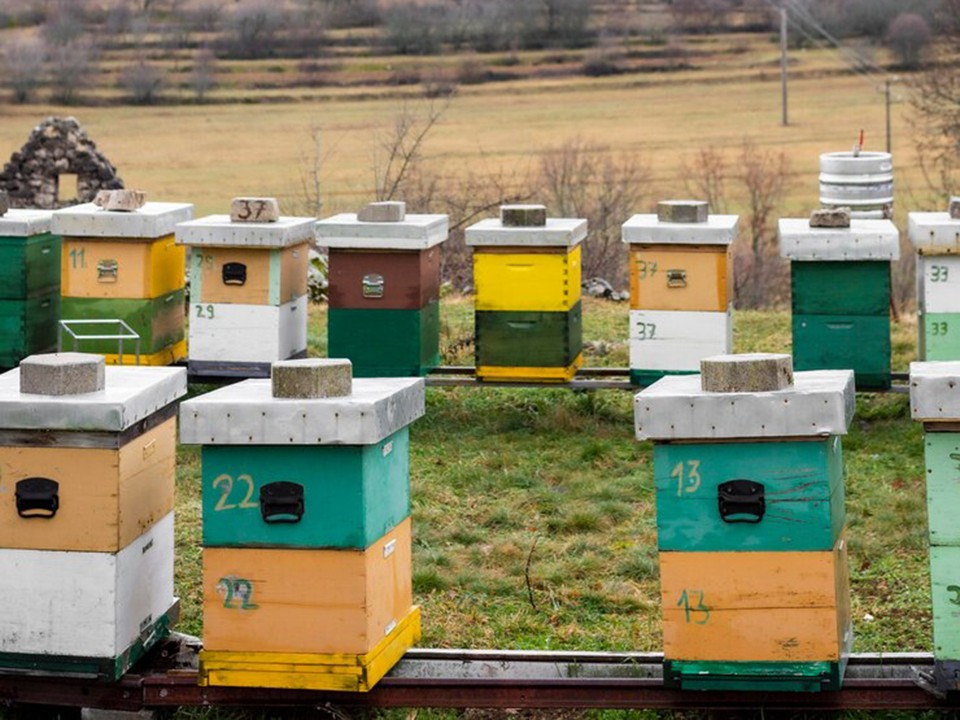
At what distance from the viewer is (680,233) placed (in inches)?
362

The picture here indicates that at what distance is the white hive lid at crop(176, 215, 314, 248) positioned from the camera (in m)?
9.31

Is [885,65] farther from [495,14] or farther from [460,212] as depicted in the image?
[460,212]

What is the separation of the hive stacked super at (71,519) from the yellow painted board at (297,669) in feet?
1.06

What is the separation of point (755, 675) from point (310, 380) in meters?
1.61

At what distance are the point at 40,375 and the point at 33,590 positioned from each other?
2.19ft

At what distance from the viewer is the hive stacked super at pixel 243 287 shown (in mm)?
9375

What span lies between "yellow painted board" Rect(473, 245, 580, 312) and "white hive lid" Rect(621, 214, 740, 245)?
→ 37 centimetres

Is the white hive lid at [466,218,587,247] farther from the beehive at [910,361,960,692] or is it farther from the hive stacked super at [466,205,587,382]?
the beehive at [910,361,960,692]

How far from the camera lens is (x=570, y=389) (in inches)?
403

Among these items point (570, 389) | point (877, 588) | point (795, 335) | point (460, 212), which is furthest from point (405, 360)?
point (460, 212)

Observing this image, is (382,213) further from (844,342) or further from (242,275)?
(844,342)

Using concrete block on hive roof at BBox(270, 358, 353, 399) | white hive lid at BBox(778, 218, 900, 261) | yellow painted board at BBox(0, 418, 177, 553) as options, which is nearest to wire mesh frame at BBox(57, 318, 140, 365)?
white hive lid at BBox(778, 218, 900, 261)

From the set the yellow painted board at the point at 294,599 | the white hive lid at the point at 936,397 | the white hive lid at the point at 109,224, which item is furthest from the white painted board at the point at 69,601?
the white hive lid at the point at 109,224

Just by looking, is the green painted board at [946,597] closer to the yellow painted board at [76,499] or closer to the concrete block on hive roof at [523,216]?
the yellow painted board at [76,499]
